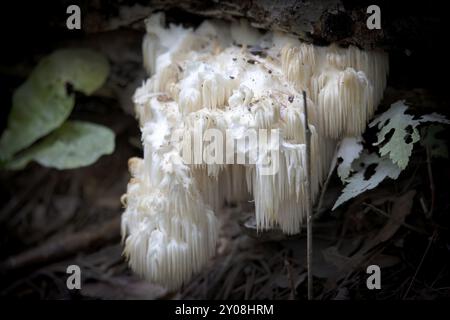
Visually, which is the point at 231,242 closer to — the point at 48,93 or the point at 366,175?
the point at 366,175

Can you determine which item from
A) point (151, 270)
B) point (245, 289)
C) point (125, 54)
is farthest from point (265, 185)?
point (125, 54)

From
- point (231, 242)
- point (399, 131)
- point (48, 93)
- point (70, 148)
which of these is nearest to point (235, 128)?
point (399, 131)

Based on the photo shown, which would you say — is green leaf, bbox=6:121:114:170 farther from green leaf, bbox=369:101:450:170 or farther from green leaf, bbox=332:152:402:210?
green leaf, bbox=369:101:450:170

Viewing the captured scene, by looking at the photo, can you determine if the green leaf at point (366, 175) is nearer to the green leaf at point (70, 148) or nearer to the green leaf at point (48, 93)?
the green leaf at point (70, 148)

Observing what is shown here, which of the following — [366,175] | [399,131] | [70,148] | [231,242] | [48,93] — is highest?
[48,93]

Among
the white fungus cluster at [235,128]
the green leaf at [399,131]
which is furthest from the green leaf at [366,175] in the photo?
the white fungus cluster at [235,128]

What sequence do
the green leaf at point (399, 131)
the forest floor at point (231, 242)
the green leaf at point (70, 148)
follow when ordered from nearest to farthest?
the green leaf at point (399, 131)
the forest floor at point (231, 242)
the green leaf at point (70, 148)
